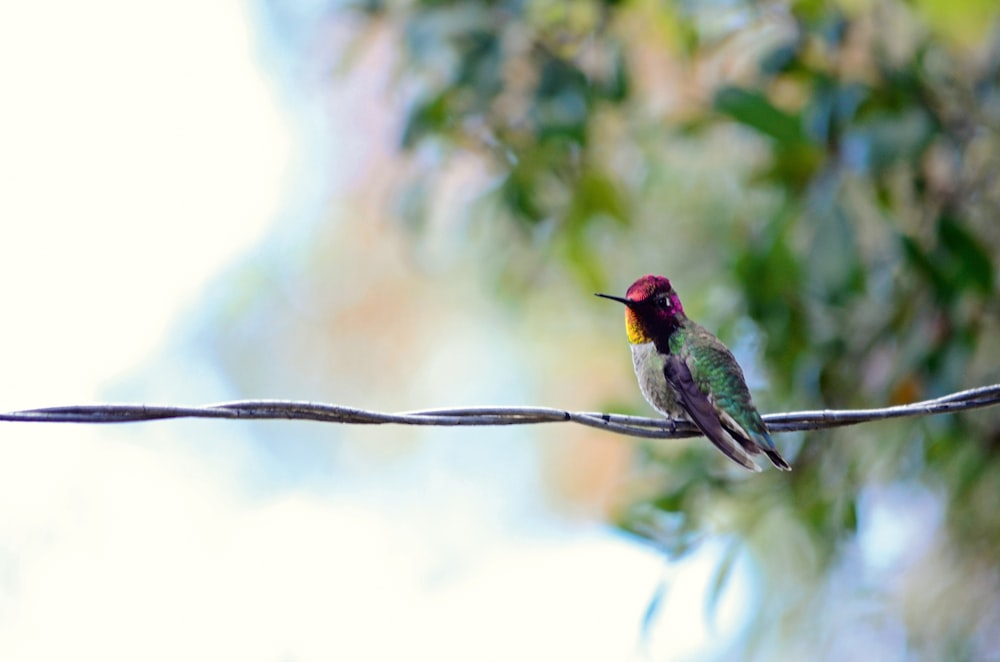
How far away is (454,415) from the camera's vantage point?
72.6 inches

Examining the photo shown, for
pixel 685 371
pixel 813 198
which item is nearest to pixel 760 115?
pixel 813 198

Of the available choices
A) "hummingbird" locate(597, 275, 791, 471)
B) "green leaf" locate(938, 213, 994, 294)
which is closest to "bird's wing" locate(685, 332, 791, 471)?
"hummingbird" locate(597, 275, 791, 471)

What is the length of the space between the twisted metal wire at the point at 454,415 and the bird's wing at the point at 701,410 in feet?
0.27

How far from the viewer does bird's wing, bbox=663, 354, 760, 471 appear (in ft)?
7.19

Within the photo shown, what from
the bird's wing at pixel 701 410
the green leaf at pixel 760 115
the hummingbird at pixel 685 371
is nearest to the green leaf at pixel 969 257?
the green leaf at pixel 760 115

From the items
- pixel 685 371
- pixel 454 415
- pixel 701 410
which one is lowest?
pixel 454 415

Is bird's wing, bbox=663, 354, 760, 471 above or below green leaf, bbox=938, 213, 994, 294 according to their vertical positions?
below

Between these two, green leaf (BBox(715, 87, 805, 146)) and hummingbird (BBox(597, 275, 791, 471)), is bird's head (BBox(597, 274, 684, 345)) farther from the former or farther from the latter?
green leaf (BBox(715, 87, 805, 146))

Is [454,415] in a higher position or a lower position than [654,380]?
lower

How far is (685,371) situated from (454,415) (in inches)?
30.7

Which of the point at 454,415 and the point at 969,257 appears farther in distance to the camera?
the point at 969,257

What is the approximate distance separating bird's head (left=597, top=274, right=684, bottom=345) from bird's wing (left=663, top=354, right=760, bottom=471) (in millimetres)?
72

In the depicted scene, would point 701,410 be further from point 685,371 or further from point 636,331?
point 636,331

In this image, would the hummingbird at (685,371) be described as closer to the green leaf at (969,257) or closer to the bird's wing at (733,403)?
the bird's wing at (733,403)
